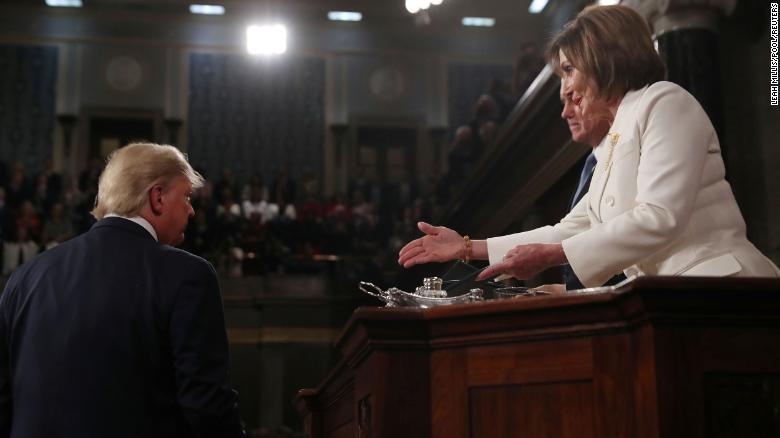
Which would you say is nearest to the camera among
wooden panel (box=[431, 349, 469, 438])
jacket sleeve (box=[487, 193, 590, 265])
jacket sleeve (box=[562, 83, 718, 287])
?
wooden panel (box=[431, 349, 469, 438])

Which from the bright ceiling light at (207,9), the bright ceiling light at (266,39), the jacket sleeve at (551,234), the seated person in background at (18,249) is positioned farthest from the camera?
A: the bright ceiling light at (207,9)

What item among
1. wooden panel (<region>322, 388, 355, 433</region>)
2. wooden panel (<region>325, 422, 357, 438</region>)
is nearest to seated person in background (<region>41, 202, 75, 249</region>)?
wooden panel (<region>322, 388, 355, 433</region>)

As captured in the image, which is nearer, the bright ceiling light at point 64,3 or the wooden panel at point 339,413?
the wooden panel at point 339,413

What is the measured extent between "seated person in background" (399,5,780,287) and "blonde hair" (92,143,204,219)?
562mm

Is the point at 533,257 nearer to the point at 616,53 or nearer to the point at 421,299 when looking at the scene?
the point at 421,299

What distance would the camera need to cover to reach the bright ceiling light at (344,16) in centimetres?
1571

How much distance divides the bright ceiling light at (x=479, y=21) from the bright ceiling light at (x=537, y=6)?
0.64 m

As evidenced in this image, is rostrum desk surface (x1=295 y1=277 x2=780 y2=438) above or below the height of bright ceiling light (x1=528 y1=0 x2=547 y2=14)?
below

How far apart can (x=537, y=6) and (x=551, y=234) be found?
1385cm

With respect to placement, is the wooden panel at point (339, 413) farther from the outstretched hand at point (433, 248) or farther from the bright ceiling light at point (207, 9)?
the bright ceiling light at point (207, 9)

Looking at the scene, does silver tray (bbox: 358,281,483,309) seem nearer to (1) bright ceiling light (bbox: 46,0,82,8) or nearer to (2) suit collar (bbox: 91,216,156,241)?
(2) suit collar (bbox: 91,216,156,241)

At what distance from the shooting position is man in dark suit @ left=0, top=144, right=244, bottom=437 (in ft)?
5.90

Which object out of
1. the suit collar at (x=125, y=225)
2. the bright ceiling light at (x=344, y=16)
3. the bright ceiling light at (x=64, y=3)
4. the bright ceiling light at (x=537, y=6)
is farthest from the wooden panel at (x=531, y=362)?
the bright ceiling light at (x=64, y=3)

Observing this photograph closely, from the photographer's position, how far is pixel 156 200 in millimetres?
2029
